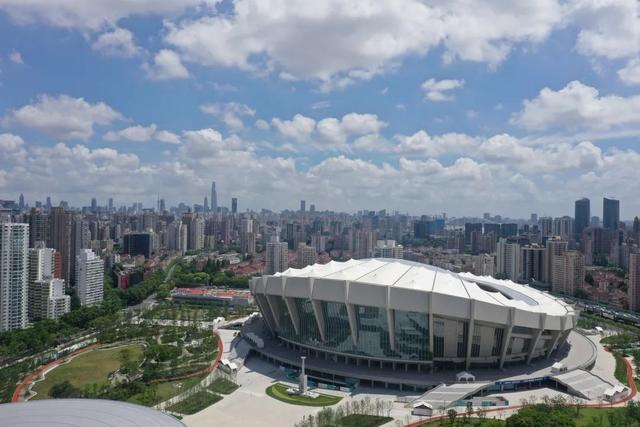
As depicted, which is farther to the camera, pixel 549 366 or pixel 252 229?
pixel 252 229

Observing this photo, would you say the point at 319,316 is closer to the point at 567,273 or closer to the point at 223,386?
the point at 223,386

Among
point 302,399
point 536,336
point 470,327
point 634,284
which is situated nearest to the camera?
point 302,399

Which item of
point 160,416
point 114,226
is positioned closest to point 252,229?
point 114,226

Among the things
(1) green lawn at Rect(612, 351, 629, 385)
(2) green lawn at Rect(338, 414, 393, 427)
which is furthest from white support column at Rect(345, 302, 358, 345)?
(1) green lawn at Rect(612, 351, 629, 385)

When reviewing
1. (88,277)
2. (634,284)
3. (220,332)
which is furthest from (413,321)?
(88,277)

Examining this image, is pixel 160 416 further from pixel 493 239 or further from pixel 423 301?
pixel 493 239

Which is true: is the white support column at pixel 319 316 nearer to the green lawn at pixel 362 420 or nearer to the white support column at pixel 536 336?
the green lawn at pixel 362 420

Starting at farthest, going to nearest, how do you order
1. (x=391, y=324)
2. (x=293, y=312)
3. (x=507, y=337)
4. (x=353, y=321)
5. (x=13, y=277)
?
(x=13, y=277), (x=293, y=312), (x=353, y=321), (x=391, y=324), (x=507, y=337)
